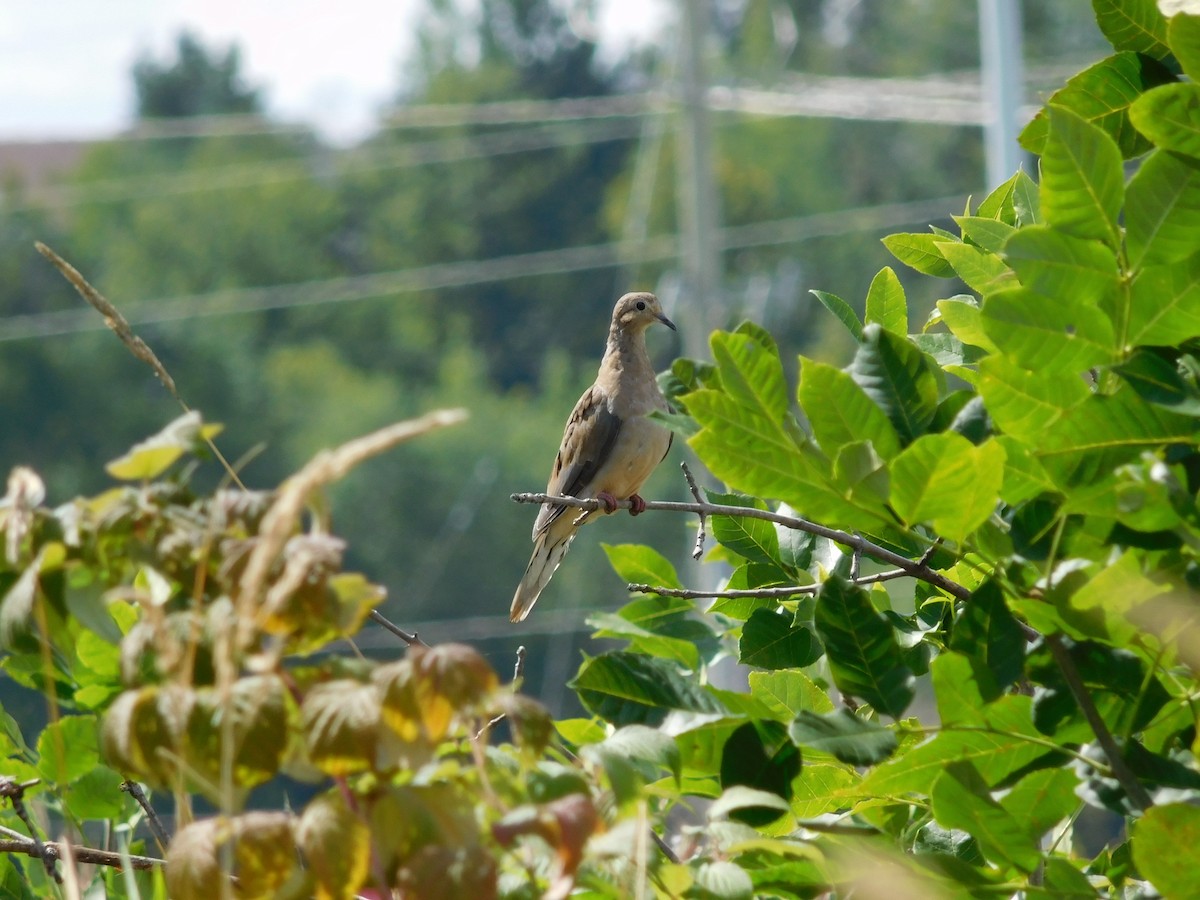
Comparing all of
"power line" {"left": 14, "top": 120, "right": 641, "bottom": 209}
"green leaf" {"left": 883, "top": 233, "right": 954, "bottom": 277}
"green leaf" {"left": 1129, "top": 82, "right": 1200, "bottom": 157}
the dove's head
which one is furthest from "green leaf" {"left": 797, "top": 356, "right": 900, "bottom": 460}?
"power line" {"left": 14, "top": 120, "right": 641, "bottom": 209}

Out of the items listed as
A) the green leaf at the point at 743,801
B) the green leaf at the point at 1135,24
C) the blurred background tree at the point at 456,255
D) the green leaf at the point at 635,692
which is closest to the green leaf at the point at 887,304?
the green leaf at the point at 1135,24

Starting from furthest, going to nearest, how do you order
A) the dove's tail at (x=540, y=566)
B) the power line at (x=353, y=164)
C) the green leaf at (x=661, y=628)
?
the power line at (x=353, y=164), the dove's tail at (x=540, y=566), the green leaf at (x=661, y=628)

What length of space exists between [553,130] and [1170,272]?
6569 cm

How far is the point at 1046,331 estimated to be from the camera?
1.37 metres

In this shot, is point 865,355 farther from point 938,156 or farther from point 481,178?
point 481,178

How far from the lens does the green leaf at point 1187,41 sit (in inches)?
54.4

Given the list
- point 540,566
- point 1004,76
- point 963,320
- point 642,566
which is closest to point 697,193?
point 1004,76

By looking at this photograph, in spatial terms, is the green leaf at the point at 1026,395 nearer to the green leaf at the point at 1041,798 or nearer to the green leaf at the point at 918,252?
the green leaf at the point at 1041,798

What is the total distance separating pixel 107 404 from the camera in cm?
5500

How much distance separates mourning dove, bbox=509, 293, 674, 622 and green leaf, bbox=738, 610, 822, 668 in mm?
3625

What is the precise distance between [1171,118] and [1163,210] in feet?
0.28

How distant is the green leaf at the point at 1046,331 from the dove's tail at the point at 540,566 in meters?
4.09

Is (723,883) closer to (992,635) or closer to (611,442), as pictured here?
(992,635)

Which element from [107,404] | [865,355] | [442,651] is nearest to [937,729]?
[865,355]
